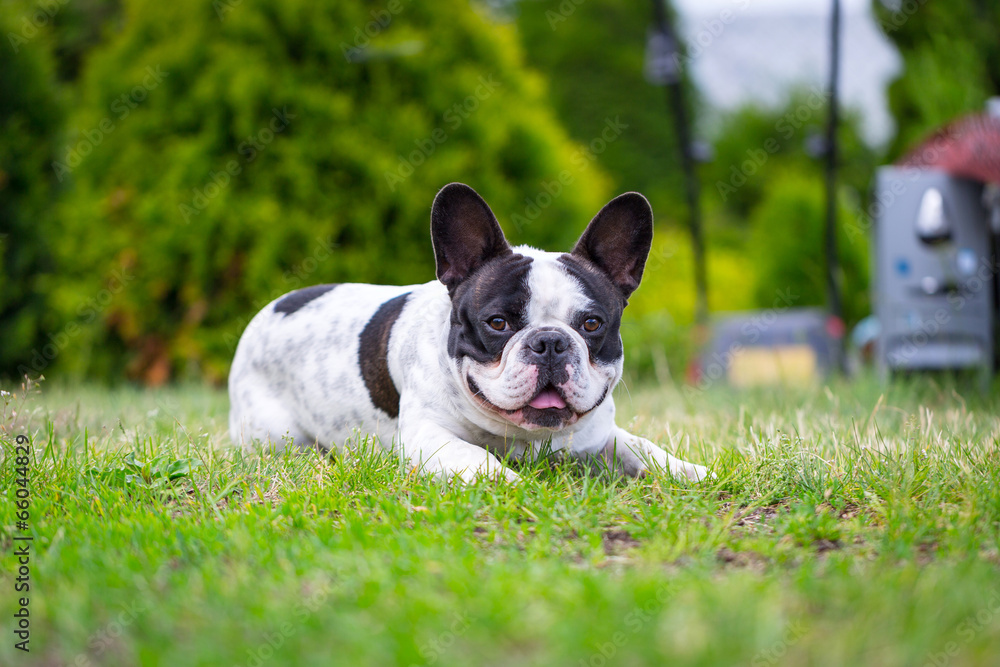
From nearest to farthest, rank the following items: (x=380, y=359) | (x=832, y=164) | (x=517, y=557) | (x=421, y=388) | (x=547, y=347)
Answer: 1. (x=517, y=557)
2. (x=547, y=347)
3. (x=421, y=388)
4. (x=380, y=359)
5. (x=832, y=164)

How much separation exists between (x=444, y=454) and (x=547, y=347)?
1.67ft

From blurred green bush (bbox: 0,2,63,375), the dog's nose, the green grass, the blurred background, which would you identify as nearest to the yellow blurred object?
the blurred background

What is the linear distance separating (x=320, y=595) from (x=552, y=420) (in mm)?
1230

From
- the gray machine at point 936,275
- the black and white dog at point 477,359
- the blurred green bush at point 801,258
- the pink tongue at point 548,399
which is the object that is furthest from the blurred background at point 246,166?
the pink tongue at point 548,399

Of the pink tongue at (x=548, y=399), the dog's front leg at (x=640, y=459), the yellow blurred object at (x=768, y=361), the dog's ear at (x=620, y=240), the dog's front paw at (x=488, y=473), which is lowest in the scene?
the yellow blurred object at (x=768, y=361)

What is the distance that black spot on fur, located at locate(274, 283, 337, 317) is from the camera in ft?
12.9

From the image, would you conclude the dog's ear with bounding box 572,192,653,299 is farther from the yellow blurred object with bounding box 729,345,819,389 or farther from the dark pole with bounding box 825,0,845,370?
the yellow blurred object with bounding box 729,345,819,389

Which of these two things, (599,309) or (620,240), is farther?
(620,240)

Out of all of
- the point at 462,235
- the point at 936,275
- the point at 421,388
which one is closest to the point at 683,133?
the point at 936,275

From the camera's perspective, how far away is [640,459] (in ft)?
9.84

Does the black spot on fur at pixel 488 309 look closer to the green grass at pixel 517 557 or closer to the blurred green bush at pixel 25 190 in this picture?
the green grass at pixel 517 557

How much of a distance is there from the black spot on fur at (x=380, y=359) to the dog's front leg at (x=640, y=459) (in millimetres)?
886

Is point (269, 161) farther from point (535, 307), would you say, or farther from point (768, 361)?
point (768, 361)

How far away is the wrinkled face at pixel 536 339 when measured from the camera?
278 centimetres
